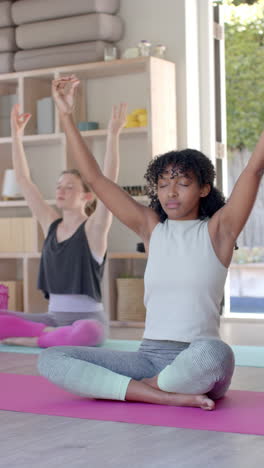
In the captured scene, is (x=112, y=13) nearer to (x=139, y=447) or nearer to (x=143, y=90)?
(x=143, y=90)

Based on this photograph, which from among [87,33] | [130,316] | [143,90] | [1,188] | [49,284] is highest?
[87,33]

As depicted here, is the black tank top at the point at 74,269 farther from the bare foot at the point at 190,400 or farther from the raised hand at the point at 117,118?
the bare foot at the point at 190,400

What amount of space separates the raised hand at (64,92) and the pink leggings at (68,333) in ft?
4.88

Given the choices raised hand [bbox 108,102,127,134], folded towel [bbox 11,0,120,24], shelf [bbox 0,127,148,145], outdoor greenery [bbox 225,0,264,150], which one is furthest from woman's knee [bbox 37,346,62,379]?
outdoor greenery [bbox 225,0,264,150]

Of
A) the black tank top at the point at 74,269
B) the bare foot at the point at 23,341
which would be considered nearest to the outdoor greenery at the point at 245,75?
the black tank top at the point at 74,269

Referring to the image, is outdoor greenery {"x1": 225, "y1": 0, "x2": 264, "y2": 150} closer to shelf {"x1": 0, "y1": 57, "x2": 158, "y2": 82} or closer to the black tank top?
shelf {"x1": 0, "y1": 57, "x2": 158, "y2": 82}

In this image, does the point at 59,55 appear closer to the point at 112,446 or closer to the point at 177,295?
the point at 177,295

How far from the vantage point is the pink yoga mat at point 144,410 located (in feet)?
7.34

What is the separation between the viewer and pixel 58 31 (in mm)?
5770

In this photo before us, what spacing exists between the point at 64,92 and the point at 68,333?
60.1 inches

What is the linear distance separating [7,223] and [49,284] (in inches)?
67.0

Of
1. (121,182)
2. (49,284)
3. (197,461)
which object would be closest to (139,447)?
(197,461)

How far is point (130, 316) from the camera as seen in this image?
17.8 ft

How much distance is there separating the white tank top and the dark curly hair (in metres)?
0.12
